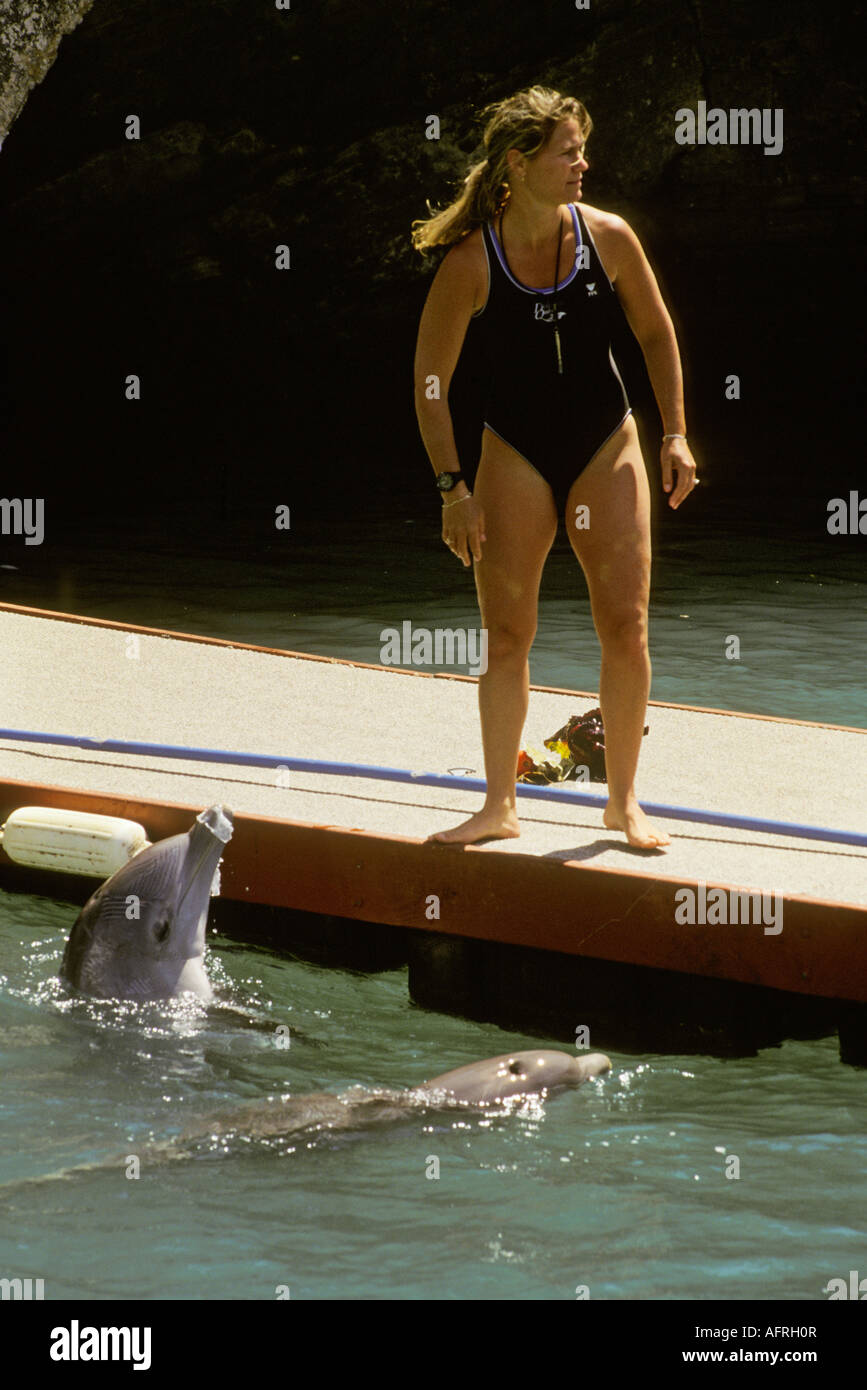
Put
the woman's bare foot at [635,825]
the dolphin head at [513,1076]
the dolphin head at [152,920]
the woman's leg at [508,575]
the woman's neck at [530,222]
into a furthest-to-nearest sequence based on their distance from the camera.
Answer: the woman's bare foot at [635,825], the dolphin head at [152,920], the woman's leg at [508,575], the woman's neck at [530,222], the dolphin head at [513,1076]

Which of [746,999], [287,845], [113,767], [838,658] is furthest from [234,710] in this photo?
[838,658]

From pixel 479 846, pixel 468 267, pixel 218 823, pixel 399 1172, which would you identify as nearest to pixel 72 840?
pixel 218 823

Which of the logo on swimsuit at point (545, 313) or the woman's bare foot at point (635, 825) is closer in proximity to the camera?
the logo on swimsuit at point (545, 313)

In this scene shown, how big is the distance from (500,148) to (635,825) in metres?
2.10

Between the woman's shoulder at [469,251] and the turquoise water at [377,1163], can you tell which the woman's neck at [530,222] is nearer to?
the woman's shoulder at [469,251]

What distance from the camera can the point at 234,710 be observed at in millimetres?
7504

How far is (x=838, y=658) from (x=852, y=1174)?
699cm

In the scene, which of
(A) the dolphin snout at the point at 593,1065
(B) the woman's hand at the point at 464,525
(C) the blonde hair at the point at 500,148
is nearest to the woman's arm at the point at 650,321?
(C) the blonde hair at the point at 500,148

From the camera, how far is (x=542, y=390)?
4.84 meters

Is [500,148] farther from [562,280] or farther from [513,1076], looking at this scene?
[513,1076]

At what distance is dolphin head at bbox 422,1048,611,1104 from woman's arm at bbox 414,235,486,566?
1442 millimetres

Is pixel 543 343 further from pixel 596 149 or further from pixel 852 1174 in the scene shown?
pixel 596 149

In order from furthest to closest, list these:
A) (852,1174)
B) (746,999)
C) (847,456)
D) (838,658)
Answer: (847,456)
(838,658)
(746,999)
(852,1174)

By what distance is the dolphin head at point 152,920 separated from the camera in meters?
5.00
